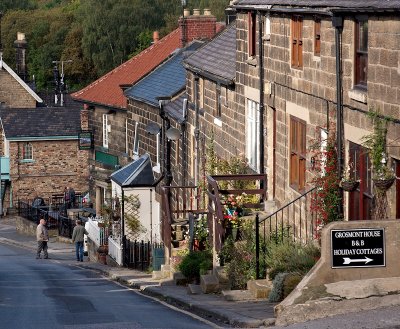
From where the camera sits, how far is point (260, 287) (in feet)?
→ 63.0

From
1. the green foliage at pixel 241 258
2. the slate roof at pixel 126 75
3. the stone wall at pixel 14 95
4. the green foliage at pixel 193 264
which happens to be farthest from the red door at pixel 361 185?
the stone wall at pixel 14 95

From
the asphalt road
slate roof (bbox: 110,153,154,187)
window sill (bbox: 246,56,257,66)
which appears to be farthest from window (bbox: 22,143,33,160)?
window sill (bbox: 246,56,257,66)

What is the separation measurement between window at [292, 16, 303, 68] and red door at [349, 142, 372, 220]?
12.3 ft

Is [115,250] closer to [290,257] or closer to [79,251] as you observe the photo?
[79,251]

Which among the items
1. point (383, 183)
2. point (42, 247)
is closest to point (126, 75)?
point (42, 247)

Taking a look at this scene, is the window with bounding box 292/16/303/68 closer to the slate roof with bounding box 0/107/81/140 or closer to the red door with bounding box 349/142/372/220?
the red door with bounding box 349/142/372/220

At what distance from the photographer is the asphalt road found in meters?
17.7

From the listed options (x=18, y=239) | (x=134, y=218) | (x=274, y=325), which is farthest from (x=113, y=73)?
(x=274, y=325)

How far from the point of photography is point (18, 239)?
5197 centimetres

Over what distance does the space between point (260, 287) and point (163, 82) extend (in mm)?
23293

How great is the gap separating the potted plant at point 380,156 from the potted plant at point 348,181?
120 cm

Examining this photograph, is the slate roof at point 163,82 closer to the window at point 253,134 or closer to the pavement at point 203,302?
the pavement at point 203,302

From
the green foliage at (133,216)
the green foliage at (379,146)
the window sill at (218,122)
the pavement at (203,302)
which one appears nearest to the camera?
the pavement at (203,302)

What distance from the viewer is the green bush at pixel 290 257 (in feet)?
61.2
